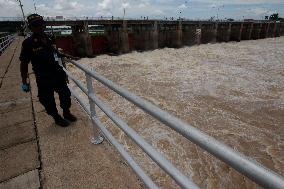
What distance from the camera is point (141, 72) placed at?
22.2 metres

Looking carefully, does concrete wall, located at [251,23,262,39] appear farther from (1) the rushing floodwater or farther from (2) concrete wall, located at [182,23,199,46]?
(1) the rushing floodwater

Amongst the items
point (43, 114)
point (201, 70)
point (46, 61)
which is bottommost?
point (201, 70)

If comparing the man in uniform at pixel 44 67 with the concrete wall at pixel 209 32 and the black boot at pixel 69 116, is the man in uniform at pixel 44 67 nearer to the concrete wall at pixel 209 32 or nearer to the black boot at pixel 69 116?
the black boot at pixel 69 116

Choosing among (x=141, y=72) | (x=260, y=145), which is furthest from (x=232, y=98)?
(x=141, y=72)

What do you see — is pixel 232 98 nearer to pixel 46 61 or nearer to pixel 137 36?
pixel 46 61

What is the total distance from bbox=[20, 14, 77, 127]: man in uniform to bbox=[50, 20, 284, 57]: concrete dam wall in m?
31.0

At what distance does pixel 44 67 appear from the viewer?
372cm

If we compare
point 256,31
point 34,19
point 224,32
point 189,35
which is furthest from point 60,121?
point 256,31

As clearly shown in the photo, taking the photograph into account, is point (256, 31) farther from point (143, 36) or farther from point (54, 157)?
point (54, 157)

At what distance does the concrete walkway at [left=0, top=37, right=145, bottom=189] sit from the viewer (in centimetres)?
264

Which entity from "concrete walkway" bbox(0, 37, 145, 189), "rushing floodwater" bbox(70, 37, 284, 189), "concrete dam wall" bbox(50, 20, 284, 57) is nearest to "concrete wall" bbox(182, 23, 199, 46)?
"concrete dam wall" bbox(50, 20, 284, 57)

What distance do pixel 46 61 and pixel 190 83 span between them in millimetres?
14391

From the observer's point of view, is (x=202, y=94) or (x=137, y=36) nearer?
(x=202, y=94)

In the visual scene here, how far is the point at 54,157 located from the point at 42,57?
1.50 metres
